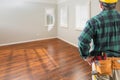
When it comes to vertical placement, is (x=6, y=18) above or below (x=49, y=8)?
below

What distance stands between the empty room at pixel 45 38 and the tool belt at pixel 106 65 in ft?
0.46

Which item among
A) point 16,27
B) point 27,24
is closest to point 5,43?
point 16,27

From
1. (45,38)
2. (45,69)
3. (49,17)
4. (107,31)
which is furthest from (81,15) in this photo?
(107,31)

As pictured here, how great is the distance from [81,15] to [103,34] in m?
4.80

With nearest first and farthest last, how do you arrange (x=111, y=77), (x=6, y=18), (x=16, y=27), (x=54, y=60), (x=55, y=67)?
1. (x=111, y=77)
2. (x=55, y=67)
3. (x=54, y=60)
4. (x=6, y=18)
5. (x=16, y=27)

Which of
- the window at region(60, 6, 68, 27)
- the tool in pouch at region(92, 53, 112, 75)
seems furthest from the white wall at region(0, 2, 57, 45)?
the tool in pouch at region(92, 53, 112, 75)

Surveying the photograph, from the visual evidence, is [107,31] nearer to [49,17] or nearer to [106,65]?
[106,65]

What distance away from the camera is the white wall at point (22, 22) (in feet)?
22.9

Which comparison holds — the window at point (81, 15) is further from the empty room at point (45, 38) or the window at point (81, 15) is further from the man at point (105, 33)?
the man at point (105, 33)

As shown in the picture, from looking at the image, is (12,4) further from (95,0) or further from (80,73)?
(80,73)

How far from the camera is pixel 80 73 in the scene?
11.3ft

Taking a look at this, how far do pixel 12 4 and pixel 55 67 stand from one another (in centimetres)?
462

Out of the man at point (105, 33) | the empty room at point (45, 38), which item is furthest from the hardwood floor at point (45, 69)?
the man at point (105, 33)

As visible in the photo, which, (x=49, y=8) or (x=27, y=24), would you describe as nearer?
(x=27, y=24)
